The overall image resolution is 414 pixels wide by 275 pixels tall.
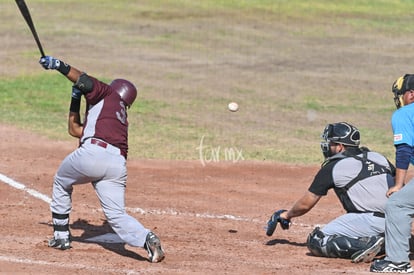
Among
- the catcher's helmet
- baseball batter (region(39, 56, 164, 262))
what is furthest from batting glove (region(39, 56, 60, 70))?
the catcher's helmet

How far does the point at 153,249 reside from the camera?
8570mm

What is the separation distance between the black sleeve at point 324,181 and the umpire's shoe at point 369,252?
0.63 metres

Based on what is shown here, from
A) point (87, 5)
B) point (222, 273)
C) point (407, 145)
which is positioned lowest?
point (222, 273)

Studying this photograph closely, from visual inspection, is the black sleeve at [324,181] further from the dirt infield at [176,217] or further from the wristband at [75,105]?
the wristband at [75,105]

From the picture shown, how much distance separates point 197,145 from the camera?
640 inches

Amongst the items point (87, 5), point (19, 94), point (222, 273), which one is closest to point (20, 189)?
point (222, 273)

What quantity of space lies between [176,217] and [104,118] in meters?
2.58

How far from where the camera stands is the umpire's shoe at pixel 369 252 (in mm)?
8758

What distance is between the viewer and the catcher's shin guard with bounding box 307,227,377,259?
29.2 feet

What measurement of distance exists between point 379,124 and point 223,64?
787 centimetres

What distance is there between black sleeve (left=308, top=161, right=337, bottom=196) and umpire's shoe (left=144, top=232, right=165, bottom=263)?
1.58 meters

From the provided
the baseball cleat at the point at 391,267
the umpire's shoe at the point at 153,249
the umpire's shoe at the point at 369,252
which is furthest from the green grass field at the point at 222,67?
the baseball cleat at the point at 391,267

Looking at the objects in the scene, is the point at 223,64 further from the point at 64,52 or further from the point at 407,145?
the point at 407,145

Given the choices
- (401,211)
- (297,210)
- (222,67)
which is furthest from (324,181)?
(222,67)
